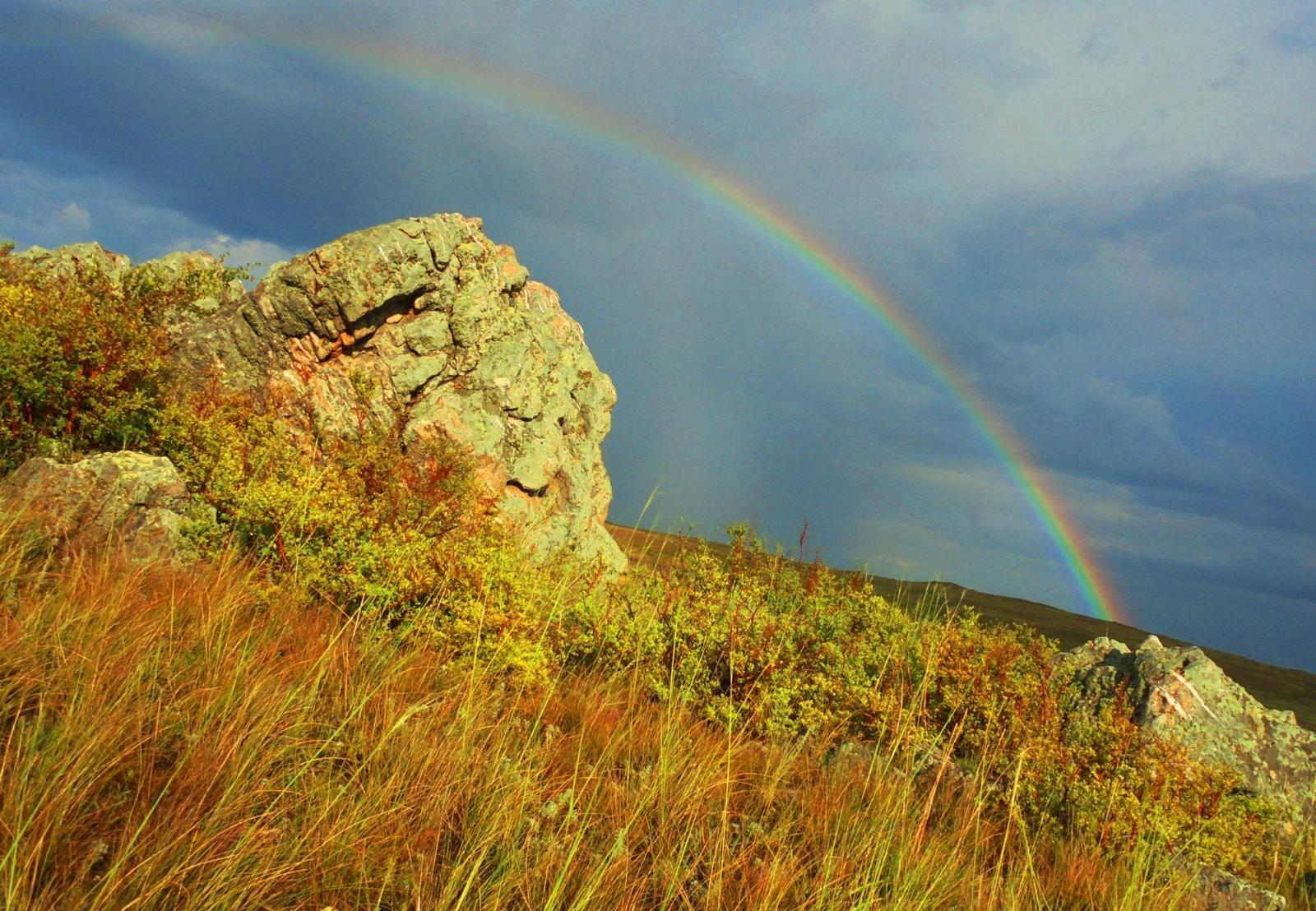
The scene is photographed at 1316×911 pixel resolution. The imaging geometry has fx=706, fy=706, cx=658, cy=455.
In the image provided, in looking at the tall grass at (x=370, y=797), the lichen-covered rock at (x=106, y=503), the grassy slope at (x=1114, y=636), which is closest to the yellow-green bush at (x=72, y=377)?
the lichen-covered rock at (x=106, y=503)

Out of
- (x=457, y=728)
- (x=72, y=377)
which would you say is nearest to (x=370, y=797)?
(x=457, y=728)

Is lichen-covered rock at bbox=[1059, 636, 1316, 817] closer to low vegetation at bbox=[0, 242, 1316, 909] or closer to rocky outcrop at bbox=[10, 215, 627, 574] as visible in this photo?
low vegetation at bbox=[0, 242, 1316, 909]

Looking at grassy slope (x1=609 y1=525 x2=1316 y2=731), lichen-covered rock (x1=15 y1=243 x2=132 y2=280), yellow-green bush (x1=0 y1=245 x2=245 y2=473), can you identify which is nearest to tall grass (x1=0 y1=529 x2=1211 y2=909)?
yellow-green bush (x1=0 y1=245 x2=245 y2=473)

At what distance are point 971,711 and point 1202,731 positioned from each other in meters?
2.68

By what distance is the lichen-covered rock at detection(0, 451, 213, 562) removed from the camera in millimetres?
5859

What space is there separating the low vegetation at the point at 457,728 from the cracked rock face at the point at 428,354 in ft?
7.64

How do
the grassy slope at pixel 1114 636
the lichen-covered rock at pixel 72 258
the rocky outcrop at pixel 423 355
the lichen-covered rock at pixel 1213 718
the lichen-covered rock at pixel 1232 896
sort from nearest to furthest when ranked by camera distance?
the lichen-covered rock at pixel 1232 896 < the lichen-covered rock at pixel 1213 718 < the rocky outcrop at pixel 423 355 < the lichen-covered rock at pixel 72 258 < the grassy slope at pixel 1114 636

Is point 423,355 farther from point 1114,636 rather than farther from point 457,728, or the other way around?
point 1114,636

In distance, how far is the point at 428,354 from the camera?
13297 mm

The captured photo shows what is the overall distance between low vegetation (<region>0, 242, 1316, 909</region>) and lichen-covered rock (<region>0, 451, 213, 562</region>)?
0.30 meters

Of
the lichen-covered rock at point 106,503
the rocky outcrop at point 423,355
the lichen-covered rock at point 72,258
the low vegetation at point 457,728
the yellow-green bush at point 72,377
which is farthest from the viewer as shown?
the lichen-covered rock at point 72,258

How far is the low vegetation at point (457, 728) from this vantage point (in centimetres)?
265

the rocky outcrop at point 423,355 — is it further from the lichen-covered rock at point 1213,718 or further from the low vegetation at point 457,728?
the lichen-covered rock at point 1213,718

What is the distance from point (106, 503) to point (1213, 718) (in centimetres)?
1122
